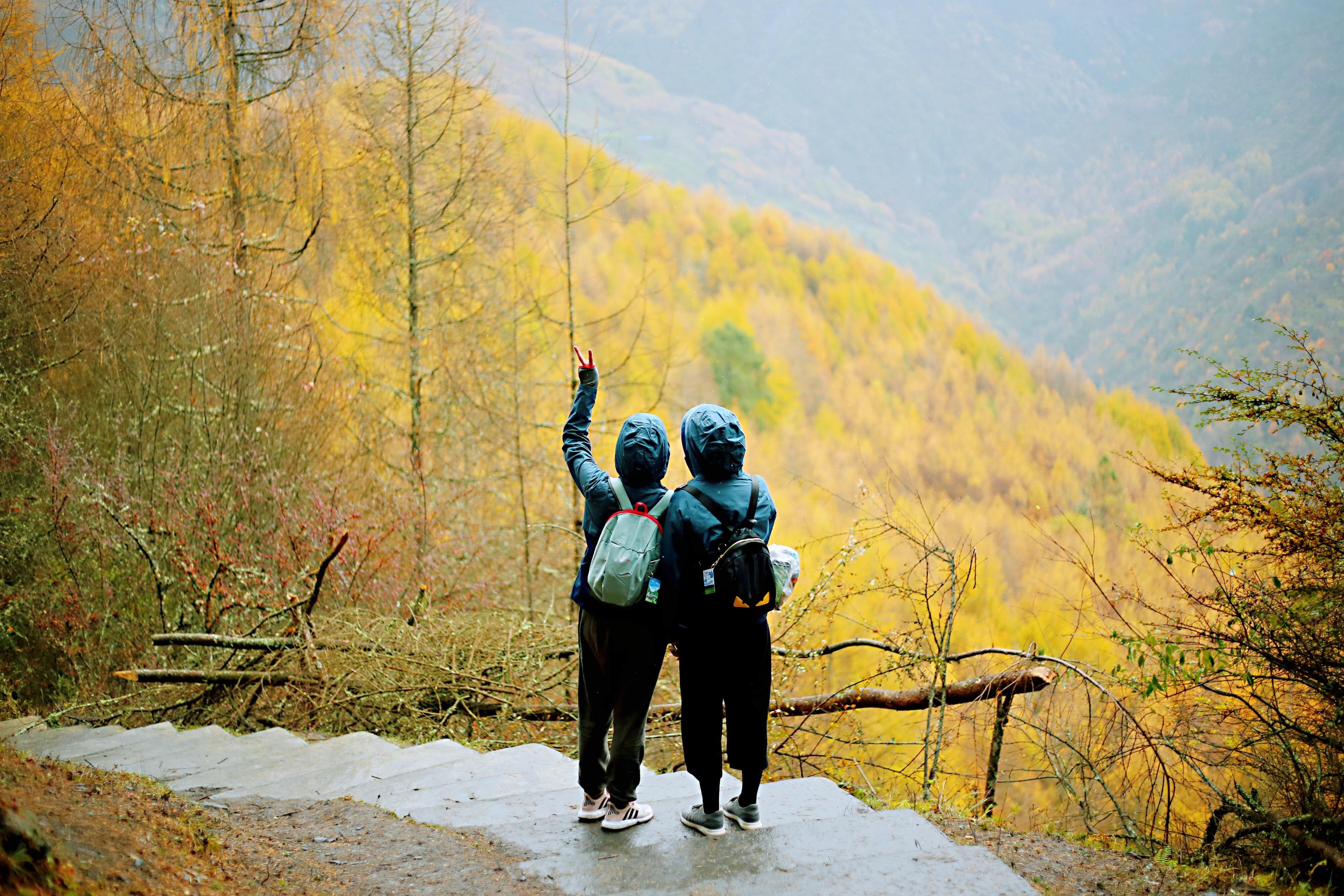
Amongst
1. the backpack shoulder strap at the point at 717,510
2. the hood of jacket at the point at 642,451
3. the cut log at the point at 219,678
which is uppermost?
the hood of jacket at the point at 642,451

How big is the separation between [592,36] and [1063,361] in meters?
33.3

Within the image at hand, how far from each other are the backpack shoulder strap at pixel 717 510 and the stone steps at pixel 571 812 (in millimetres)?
1112

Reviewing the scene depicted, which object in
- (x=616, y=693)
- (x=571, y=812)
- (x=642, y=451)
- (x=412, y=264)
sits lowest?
(x=571, y=812)

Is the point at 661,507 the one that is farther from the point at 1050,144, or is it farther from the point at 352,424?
the point at 1050,144

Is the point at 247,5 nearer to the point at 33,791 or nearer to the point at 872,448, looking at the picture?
the point at 33,791

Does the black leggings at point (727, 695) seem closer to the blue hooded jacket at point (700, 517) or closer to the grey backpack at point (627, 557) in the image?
the blue hooded jacket at point (700, 517)

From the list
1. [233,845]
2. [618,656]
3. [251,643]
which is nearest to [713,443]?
[618,656]

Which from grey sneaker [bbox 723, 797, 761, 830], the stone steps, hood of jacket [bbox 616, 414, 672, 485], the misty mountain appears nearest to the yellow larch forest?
the stone steps

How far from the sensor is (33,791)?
231cm

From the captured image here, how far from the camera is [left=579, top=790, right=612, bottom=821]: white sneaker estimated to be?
3195 mm

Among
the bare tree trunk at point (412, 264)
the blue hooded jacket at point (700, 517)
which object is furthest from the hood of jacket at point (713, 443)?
the bare tree trunk at point (412, 264)

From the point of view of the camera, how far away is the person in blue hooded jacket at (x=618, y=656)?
10.2 feet

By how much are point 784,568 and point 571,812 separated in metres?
1.33

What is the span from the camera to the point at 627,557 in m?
2.96
